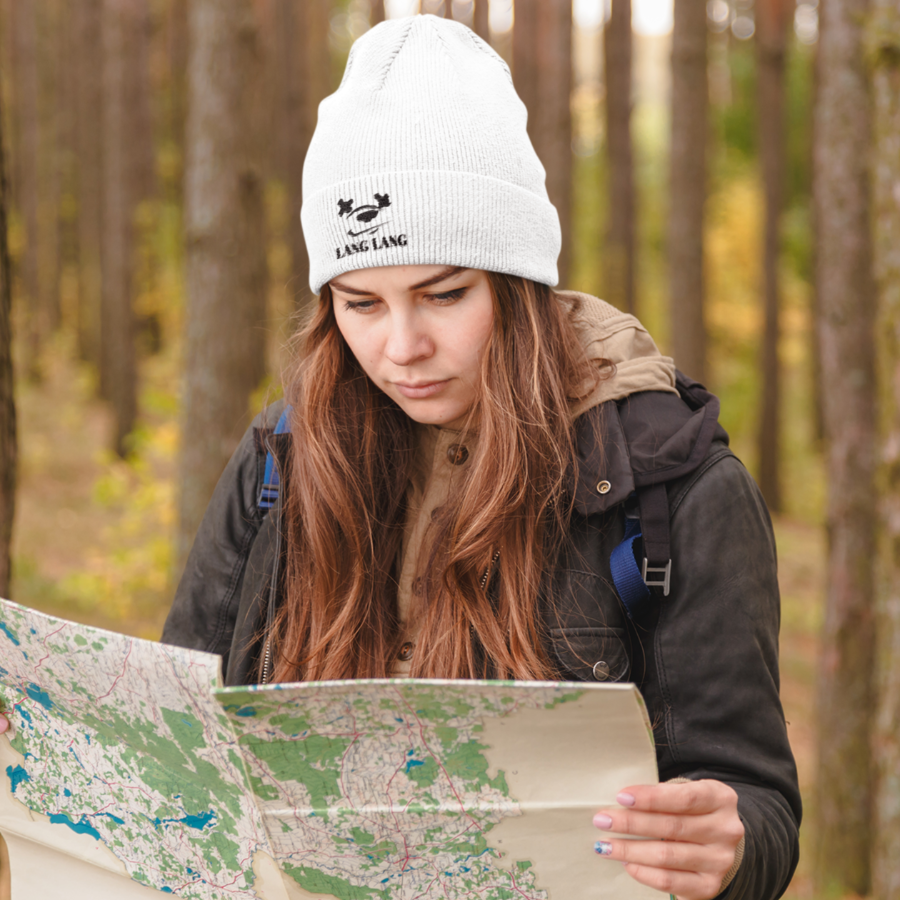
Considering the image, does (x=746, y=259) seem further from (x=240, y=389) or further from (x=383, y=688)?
(x=383, y=688)

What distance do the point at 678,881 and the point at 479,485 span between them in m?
0.71

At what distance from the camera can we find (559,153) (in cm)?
1070

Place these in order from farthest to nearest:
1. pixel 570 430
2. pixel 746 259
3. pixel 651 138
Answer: pixel 651 138 < pixel 746 259 < pixel 570 430

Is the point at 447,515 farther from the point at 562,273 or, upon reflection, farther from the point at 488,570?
the point at 562,273

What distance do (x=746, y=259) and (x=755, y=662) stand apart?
17.7 m

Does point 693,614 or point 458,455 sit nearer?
point 693,614

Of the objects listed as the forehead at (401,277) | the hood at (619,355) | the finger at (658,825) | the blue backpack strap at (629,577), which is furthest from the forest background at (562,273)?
the finger at (658,825)

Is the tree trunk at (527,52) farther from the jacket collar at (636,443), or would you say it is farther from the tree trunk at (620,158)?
the jacket collar at (636,443)

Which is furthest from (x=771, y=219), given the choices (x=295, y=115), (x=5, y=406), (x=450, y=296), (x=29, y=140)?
(x=29, y=140)

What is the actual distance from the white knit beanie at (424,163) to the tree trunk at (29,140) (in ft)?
60.5

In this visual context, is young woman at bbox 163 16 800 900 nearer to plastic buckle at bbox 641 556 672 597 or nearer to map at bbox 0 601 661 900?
plastic buckle at bbox 641 556 672 597

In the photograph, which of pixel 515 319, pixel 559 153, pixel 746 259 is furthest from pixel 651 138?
pixel 515 319

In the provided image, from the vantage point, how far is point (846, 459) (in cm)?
465

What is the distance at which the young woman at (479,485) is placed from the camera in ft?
4.89
